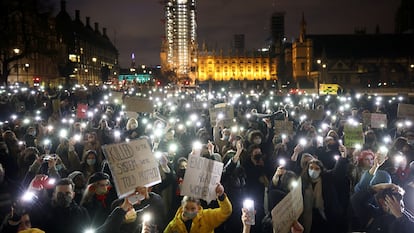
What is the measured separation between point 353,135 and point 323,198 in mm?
2354

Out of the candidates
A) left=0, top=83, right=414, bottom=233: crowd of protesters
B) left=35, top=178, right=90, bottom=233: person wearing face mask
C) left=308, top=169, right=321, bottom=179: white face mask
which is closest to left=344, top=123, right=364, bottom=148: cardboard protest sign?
left=0, top=83, right=414, bottom=233: crowd of protesters

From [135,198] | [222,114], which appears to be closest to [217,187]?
[135,198]

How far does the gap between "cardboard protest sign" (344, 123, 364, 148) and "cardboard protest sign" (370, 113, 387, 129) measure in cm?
285

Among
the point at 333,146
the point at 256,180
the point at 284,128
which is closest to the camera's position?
the point at 256,180

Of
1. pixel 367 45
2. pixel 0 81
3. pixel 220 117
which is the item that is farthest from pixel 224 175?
pixel 367 45

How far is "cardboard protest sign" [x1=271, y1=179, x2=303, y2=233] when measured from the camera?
3.62 metres

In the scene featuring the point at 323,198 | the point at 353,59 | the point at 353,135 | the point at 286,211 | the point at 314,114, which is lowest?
the point at 323,198

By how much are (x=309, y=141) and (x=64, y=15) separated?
73.6 meters

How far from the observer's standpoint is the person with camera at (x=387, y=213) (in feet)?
12.6

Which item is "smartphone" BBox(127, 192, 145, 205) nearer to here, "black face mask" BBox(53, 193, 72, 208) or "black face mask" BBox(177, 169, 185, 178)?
"black face mask" BBox(53, 193, 72, 208)

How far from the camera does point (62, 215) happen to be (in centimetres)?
450

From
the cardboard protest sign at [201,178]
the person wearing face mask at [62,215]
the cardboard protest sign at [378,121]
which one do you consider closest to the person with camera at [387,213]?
the cardboard protest sign at [201,178]

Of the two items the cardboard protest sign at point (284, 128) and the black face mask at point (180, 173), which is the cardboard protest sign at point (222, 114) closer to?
the cardboard protest sign at point (284, 128)

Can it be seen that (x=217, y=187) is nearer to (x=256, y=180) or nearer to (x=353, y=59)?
(x=256, y=180)
